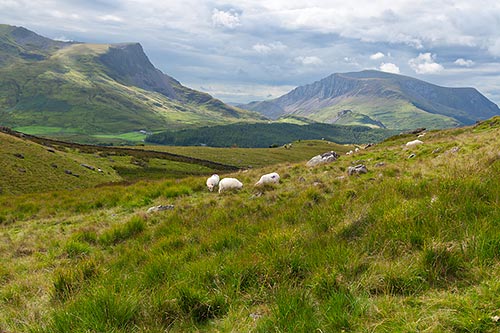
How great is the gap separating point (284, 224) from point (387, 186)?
11.3 feet

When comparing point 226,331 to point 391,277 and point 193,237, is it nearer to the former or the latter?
point 391,277

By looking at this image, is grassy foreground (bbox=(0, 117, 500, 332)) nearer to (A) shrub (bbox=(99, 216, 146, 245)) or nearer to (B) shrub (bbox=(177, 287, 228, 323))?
(B) shrub (bbox=(177, 287, 228, 323))

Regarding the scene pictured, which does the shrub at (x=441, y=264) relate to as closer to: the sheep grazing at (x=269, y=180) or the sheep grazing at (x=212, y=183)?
the sheep grazing at (x=269, y=180)

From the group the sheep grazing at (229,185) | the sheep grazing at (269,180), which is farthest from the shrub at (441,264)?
the sheep grazing at (229,185)

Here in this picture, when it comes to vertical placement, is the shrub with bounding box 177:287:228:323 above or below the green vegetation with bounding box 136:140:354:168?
above

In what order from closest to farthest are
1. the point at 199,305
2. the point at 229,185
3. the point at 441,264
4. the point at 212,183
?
1. the point at 441,264
2. the point at 199,305
3. the point at 229,185
4. the point at 212,183

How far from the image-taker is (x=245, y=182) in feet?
62.3

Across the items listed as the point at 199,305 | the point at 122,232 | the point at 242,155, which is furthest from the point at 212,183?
the point at 242,155

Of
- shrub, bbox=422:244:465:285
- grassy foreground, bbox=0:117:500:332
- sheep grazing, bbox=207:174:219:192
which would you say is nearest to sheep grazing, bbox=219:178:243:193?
sheep grazing, bbox=207:174:219:192

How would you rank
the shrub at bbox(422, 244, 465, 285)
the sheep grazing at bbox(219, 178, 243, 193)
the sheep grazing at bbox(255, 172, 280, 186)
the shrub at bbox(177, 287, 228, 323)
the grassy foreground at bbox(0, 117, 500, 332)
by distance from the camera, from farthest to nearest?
the sheep grazing at bbox(219, 178, 243, 193), the sheep grazing at bbox(255, 172, 280, 186), the shrub at bbox(177, 287, 228, 323), the shrub at bbox(422, 244, 465, 285), the grassy foreground at bbox(0, 117, 500, 332)

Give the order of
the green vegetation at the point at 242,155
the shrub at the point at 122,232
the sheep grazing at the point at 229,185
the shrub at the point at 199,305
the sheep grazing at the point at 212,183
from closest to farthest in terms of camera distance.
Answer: the shrub at the point at 199,305 < the shrub at the point at 122,232 < the sheep grazing at the point at 229,185 < the sheep grazing at the point at 212,183 < the green vegetation at the point at 242,155

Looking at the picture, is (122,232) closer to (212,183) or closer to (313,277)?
(313,277)

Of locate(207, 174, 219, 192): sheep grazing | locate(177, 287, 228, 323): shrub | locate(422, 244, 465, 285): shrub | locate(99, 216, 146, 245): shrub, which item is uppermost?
locate(422, 244, 465, 285): shrub

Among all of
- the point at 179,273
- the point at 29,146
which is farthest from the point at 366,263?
the point at 29,146
